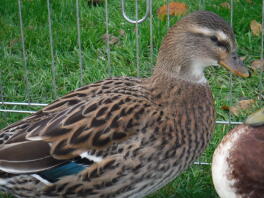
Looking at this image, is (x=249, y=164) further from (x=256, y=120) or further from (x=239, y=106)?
(x=239, y=106)

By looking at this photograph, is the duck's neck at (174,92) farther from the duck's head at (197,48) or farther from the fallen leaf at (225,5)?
the fallen leaf at (225,5)

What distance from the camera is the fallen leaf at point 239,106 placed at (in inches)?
135

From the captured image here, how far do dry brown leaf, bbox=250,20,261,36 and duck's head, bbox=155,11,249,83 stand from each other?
1.61 m

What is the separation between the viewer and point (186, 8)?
170 inches

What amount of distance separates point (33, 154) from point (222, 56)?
0.88 m

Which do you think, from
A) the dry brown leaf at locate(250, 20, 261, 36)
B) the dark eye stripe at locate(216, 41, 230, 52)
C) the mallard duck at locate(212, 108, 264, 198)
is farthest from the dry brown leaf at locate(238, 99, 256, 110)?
the dark eye stripe at locate(216, 41, 230, 52)

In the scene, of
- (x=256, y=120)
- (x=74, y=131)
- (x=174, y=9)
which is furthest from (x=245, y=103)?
(x=74, y=131)

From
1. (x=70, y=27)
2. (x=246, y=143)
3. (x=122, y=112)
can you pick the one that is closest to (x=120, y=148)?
(x=122, y=112)

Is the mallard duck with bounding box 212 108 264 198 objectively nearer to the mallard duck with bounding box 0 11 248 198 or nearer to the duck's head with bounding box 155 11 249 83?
the mallard duck with bounding box 0 11 248 198

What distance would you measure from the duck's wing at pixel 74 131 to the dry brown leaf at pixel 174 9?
6.24ft

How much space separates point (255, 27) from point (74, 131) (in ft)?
7.14

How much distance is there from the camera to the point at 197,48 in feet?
8.30

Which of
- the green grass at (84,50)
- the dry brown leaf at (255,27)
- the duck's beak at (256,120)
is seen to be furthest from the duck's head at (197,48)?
the dry brown leaf at (255,27)

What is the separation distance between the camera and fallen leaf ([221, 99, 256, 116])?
3.42 metres
